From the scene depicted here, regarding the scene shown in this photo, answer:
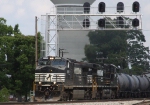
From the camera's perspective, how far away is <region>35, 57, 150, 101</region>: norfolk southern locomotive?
44.7 meters

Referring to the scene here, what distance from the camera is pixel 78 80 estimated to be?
47.8 meters

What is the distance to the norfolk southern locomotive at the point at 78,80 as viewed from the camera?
147ft

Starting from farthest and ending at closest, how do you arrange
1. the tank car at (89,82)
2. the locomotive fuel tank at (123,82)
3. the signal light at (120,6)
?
the signal light at (120,6) → the locomotive fuel tank at (123,82) → the tank car at (89,82)

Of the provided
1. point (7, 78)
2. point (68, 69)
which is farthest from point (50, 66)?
point (7, 78)

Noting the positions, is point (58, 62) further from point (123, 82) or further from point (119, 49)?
point (119, 49)

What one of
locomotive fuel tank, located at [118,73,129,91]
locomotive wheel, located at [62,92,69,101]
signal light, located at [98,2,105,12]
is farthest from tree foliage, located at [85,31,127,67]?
locomotive wheel, located at [62,92,69,101]

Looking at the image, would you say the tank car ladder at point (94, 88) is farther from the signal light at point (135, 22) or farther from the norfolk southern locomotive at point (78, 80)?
the signal light at point (135, 22)

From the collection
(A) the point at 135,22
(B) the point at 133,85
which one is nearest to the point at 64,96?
(A) the point at 135,22

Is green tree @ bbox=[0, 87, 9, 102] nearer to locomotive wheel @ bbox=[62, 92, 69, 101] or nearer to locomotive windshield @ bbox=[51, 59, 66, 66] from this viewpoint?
locomotive wheel @ bbox=[62, 92, 69, 101]

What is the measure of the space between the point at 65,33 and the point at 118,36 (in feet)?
31.2

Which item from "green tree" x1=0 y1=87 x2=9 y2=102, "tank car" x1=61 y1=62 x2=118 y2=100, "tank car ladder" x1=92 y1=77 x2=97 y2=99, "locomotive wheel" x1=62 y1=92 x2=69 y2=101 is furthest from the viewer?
"green tree" x1=0 y1=87 x2=9 y2=102

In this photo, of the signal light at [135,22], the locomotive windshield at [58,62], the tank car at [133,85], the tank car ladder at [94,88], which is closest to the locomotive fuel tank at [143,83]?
the tank car at [133,85]

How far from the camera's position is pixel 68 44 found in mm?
94312

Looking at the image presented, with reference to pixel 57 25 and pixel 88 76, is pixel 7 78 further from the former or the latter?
pixel 88 76
